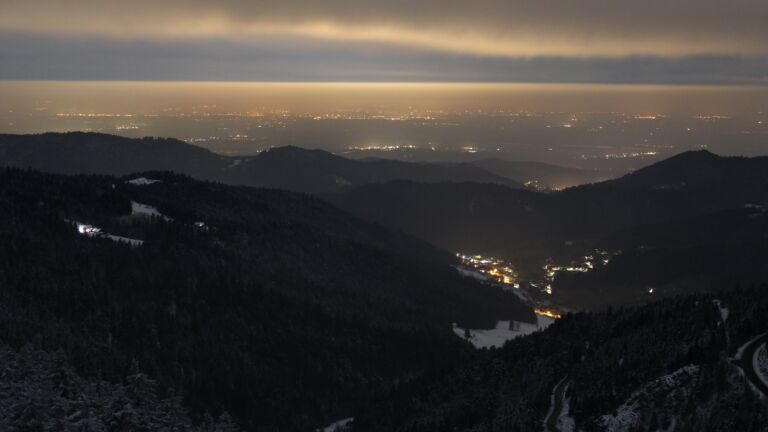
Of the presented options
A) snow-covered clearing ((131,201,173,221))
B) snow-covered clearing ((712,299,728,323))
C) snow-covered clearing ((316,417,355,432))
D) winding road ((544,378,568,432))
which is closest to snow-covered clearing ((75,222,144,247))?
snow-covered clearing ((131,201,173,221))

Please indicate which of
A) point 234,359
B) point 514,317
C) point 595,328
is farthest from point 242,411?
point 514,317

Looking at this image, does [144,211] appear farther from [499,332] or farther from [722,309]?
[722,309]

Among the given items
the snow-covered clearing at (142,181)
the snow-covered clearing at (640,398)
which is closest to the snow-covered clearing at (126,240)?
the snow-covered clearing at (142,181)

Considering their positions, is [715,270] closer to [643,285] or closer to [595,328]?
[643,285]

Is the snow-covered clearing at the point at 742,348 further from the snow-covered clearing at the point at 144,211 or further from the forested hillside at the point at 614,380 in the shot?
the snow-covered clearing at the point at 144,211

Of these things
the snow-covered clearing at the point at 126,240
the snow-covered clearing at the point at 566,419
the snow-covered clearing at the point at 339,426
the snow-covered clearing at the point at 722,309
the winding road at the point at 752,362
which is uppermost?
the winding road at the point at 752,362

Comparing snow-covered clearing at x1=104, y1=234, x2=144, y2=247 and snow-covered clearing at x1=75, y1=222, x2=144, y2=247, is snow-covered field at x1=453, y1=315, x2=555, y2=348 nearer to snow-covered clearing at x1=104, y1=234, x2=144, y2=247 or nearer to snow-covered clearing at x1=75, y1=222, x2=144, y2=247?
snow-covered clearing at x1=104, y1=234, x2=144, y2=247

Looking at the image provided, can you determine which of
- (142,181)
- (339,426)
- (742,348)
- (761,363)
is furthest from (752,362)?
(142,181)
